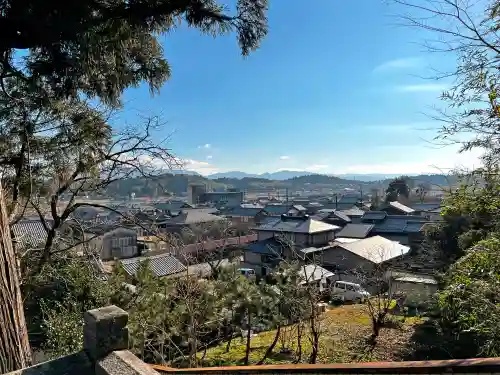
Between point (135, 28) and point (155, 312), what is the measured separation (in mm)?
4977

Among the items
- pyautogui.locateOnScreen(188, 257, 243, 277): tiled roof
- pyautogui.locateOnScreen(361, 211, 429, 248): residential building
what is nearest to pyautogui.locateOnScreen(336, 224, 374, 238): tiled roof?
pyautogui.locateOnScreen(361, 211, 429, 248): residential building

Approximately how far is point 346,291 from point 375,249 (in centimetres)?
286

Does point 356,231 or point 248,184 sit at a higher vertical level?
point 248,184

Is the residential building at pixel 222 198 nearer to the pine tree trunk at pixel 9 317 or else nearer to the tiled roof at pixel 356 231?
the tiled roof at pixel 356 231

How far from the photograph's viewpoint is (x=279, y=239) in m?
15.7

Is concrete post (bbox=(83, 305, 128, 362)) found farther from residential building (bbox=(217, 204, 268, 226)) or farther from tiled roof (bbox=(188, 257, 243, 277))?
residential building (bbox=(217, 204, 268, 226))

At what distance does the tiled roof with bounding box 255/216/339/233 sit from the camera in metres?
18.8

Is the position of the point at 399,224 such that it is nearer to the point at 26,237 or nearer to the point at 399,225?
the point at 399,225

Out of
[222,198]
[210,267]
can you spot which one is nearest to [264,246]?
[210,267]

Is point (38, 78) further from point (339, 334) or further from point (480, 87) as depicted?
point (339, 334)

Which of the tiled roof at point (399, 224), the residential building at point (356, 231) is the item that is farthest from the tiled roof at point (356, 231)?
the tiled roof at point (399, 224)

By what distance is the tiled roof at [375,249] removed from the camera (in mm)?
13955

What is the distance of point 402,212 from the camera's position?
27.2 m

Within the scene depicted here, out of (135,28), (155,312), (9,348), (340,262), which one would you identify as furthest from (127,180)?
(340,262)
